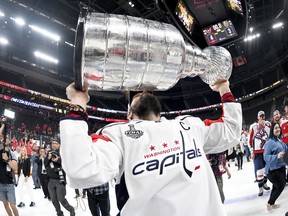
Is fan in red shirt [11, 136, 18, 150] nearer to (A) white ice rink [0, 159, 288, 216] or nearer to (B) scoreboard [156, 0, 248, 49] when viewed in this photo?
(A) white ice rink [0, 159, 288, 216]

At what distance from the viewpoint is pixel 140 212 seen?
1.10m

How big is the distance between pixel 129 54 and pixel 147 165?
553mm

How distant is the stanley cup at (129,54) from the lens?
1.26 meters

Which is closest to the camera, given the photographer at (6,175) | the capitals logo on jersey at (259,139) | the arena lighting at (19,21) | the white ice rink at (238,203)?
the white ice rink at (238,203)

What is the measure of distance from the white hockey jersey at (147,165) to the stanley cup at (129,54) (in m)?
0.30

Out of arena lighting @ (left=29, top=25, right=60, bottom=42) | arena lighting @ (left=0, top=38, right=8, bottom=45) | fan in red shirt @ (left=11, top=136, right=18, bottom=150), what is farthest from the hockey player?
arena lighting @ (left=0, top=38, right=8, bottom=45)

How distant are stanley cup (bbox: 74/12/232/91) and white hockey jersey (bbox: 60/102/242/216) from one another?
0.30m

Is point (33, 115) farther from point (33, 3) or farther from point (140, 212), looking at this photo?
point (140, 212)

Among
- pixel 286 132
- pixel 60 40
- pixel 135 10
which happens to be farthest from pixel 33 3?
pixel 286 132

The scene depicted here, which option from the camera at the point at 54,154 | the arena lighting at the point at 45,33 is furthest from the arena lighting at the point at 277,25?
the camera at the point at 54,154

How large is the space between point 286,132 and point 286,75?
1692 centimetres

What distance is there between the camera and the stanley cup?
1264 millimetres

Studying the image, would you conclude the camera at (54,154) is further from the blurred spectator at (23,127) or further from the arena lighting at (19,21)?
the arena lighting at (19,21)

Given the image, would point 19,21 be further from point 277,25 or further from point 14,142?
point 277,25
